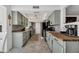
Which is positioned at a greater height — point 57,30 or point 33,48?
point 57,30

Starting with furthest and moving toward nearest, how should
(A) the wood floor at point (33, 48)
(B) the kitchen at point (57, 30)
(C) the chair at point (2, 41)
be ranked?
1. (A) the wood floor at point (33, 48)
2. (C) the chair at point (2, 41)
3. (B) the kitchen at point (57, 30)

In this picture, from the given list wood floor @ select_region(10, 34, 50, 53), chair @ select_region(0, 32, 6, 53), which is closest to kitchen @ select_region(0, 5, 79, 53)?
wood floor @ select_region(10, 34, 50, 53)

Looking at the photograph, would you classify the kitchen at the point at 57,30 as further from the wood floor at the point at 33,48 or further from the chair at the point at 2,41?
the chair at the point at 2,41

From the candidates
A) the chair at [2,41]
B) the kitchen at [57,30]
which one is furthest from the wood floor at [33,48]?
the chair at [2,41]

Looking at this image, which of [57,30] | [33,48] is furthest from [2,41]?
[57,30]

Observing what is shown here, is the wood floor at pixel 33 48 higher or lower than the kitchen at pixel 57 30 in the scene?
lower

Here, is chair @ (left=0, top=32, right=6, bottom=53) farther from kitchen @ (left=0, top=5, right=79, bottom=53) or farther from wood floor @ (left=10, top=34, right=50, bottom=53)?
wood floor @ (left=10, top=34, right=50, bottom=53)

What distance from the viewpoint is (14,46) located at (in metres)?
6.38

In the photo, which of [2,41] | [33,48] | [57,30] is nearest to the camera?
[2,41]

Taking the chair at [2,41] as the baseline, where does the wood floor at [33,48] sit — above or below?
below

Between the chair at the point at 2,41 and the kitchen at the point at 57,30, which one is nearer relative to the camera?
the kitchen at the point at 57,30

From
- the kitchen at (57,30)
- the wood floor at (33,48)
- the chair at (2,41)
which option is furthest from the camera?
the wood floor at (33,48)

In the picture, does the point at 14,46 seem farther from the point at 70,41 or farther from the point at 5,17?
the point at 70,41

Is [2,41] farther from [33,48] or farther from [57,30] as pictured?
[57,30]
